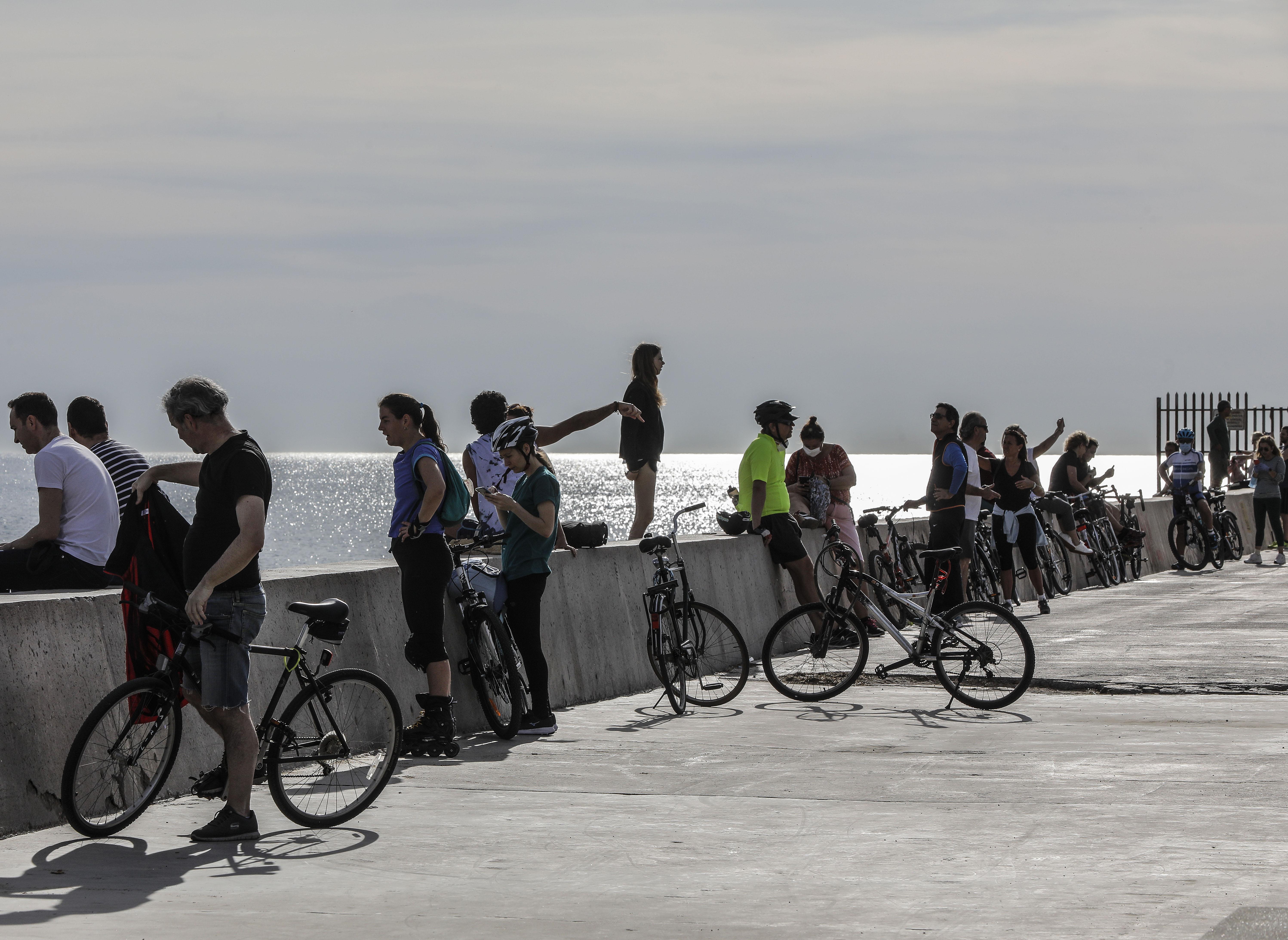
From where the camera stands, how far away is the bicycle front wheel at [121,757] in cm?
691

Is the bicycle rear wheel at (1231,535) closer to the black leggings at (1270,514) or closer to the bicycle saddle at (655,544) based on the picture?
the black leggings at (1270,514)

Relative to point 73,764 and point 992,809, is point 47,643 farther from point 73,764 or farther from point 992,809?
point 992,809

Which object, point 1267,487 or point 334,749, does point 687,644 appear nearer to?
point 334,749

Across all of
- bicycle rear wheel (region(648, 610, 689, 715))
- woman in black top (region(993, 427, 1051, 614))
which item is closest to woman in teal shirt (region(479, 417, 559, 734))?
bicycle rear wheel (region(648, 610, 689, 715))

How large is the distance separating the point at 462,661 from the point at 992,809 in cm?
370

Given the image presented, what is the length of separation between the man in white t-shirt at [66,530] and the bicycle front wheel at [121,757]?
209cm

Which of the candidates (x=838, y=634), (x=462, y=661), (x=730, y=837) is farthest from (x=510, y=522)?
(x=730, y=837)

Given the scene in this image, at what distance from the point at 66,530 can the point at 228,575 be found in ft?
9.60

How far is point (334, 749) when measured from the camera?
742cm

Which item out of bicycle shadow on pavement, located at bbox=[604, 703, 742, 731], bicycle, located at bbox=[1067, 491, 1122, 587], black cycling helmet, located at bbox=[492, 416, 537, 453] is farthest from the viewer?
bicycle, located at bbox=[1067, 491, 1122, 587]

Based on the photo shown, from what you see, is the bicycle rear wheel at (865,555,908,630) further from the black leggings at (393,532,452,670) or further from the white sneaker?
the white sneaker

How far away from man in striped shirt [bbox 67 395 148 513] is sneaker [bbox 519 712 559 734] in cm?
278

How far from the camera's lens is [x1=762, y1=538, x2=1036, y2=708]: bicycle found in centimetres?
1088

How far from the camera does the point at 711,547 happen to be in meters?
13.7
